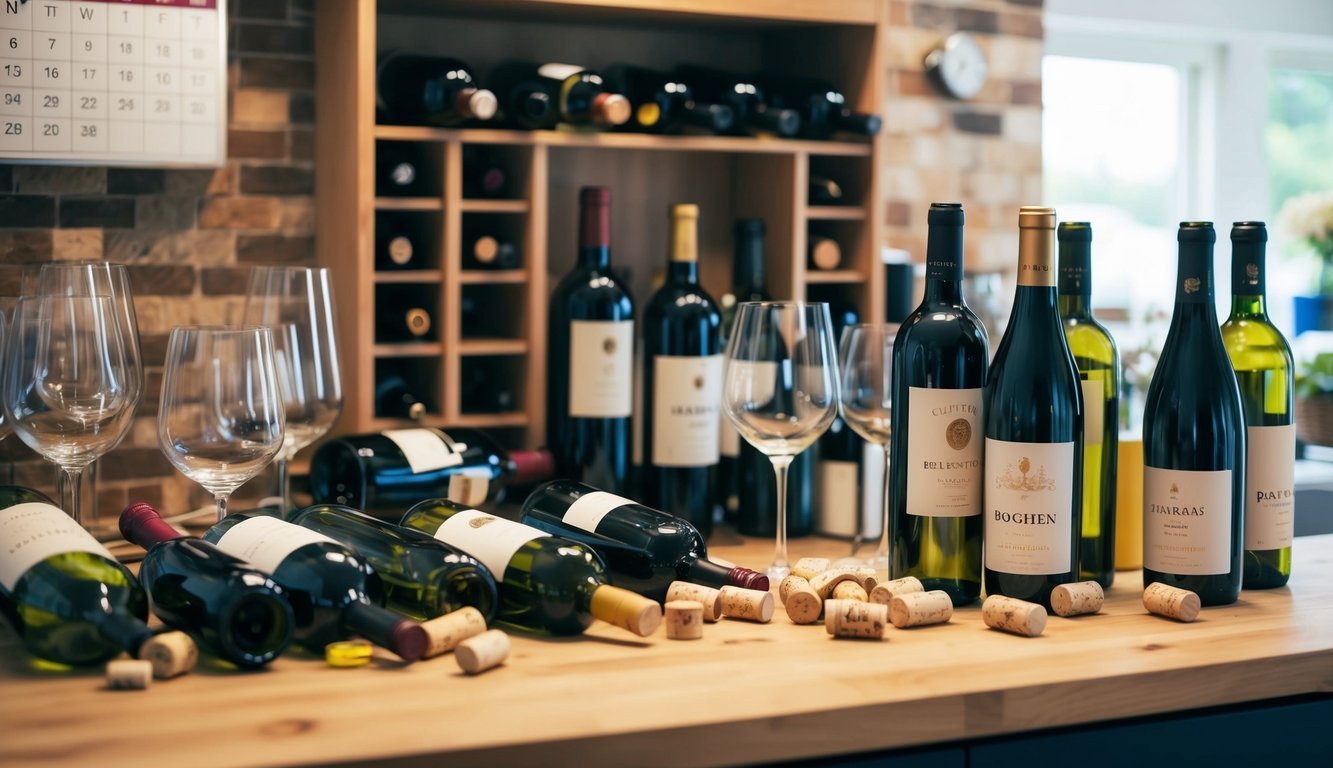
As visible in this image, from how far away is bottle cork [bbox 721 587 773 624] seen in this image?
1119 millimetres

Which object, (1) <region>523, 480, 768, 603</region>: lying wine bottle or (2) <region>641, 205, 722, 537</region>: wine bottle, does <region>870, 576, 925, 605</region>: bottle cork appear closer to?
(1) <region>523, 480, 768, 603</region>: lying wine bottle

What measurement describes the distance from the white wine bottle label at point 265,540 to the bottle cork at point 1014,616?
1.79 ft

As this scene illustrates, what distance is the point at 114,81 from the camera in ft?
5.45

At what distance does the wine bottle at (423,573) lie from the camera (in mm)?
1045

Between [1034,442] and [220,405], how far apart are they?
69cm

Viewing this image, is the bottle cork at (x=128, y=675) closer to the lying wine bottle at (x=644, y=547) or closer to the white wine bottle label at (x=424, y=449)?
the lying wine bottle at (x=644, y=547)

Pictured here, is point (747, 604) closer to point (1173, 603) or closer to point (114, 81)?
point (1173, 603)

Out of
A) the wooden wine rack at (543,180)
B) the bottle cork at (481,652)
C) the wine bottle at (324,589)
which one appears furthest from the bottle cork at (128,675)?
the wooden wine rack at (543,180)

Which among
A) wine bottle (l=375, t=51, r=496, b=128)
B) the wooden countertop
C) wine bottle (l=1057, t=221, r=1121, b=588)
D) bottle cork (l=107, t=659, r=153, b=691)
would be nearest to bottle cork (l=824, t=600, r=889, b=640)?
the wooden countertop

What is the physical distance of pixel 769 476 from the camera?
64.8 inches

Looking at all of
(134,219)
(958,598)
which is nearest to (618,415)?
(958,598)

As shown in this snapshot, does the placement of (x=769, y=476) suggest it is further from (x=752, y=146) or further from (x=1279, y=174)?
(x=1279, y=174)

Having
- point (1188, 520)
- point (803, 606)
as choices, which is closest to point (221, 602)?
point (803, 606)

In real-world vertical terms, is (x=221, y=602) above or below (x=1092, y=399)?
below
